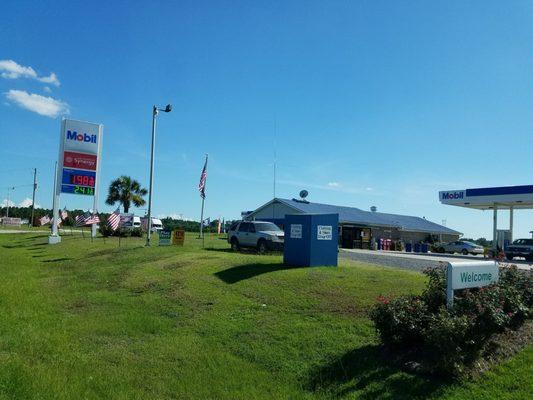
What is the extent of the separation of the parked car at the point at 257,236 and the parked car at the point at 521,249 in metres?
18.5

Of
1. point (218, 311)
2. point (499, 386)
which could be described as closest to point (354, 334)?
point (499, 386)

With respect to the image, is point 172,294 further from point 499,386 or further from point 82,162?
point 82,162

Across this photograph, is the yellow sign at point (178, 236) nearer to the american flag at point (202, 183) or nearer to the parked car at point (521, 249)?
the american flag at point (202, 183)

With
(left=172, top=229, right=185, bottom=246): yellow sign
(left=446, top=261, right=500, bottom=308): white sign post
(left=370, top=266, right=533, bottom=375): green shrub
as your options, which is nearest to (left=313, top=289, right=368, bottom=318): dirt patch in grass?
(left=370, top=266, right=533, bottom=375): green shrub

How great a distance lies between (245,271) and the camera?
1350 cm

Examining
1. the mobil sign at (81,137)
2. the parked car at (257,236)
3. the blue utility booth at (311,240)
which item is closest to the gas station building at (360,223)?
the parked car at (257,236)

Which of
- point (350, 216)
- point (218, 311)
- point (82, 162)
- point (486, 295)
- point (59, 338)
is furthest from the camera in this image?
point (350, 216)

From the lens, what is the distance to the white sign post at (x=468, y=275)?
21.6 ft

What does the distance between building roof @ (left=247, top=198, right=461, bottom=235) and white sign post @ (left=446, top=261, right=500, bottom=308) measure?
3549cm

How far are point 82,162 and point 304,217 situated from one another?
2598 cm

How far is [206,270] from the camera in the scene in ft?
47.0

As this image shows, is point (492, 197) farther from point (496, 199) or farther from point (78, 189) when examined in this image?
point (78, 189)

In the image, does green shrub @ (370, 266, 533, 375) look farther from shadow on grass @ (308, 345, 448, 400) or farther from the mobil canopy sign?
the mobil canopy sign

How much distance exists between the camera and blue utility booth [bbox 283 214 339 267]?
1398 centimetres
